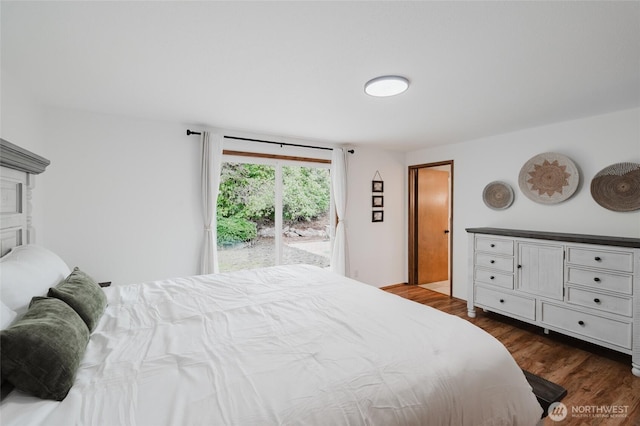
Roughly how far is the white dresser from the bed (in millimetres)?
2049

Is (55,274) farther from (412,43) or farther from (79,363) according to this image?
(412,43)

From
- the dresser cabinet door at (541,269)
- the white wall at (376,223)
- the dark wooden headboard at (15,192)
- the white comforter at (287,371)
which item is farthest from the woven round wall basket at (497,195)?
the dark wooden headboard at (15,192)

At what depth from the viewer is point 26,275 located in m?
1.40

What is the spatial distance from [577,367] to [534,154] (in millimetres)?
2329

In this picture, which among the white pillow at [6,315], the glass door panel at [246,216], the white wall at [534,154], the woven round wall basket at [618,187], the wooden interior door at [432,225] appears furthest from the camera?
the wooden interior door at [432,225]

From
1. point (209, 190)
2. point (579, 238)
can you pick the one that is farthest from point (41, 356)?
point (579, 238)

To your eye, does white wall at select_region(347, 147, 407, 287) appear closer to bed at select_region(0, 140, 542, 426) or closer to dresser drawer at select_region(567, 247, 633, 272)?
dresser drawer at select_region(567, 247, 633, 272)

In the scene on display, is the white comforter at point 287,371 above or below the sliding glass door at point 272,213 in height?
below

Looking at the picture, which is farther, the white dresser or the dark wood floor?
the white dresser

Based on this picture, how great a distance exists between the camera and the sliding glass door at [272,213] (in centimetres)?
367

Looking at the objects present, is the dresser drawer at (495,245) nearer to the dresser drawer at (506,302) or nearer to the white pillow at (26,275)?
the dresser drawer at (506,302)

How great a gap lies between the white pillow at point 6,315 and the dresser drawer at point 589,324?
4131 millimetres

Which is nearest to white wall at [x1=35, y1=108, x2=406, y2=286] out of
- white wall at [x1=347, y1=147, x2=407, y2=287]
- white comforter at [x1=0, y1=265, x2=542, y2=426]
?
white comforter at [x1=0, y1=265, x2=542, y2=426]

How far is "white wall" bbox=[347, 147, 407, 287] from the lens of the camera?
456 cm
